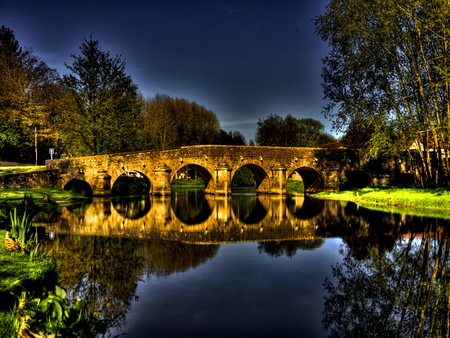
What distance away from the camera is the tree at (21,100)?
40844 millimetres

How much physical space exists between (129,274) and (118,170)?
2501cm

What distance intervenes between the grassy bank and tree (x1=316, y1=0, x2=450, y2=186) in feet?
7.81

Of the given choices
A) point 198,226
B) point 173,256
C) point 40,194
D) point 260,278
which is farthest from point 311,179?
point 260,278

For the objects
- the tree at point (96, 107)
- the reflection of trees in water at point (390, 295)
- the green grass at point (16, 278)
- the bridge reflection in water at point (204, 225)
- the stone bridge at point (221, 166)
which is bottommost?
the reflection of trees in water at point (390, 295)

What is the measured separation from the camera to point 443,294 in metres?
6.78

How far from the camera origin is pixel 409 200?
944 inches

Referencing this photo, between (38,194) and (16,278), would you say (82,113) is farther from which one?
(16,278)

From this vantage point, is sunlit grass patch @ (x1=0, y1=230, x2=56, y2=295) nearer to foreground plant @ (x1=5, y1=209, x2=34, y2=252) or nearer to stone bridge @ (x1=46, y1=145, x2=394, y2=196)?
foreground plant @ (x1=5, y1=209, x2=34, y2=252)

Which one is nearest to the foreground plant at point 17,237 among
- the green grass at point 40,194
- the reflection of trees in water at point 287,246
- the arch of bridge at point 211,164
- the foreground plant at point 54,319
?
the foreground plant at point 54,319

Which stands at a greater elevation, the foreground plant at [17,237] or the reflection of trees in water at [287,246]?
the foreground plant at [17,237]

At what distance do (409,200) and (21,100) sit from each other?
3933cm

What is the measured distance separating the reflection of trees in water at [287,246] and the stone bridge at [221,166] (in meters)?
21.9

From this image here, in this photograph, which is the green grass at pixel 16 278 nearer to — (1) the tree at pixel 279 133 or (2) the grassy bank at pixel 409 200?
(2) the grassy bank at pixel 409 200

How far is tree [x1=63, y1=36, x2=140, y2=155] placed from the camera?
34844mm
